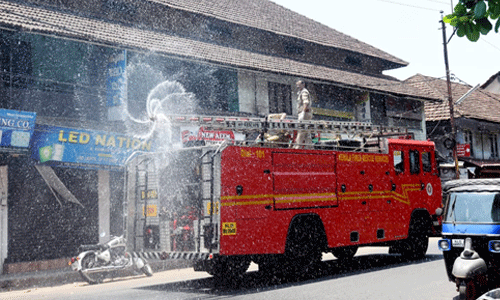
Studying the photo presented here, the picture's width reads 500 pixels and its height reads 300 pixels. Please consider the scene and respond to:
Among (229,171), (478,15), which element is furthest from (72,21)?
(478,15)

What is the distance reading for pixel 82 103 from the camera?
54.3 feet

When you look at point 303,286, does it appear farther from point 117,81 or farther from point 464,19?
point 117,81

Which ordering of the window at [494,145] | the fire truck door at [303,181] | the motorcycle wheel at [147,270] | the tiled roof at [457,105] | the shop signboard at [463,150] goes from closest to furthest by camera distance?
the fire truck door at [303,181] → the motorcycle wheel at [147,270] → the shop signboard at [463,150] → the tiled roof at [457,105] → the window at [494,145]

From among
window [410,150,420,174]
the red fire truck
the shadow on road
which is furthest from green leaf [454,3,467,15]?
window [410,150,420,174]

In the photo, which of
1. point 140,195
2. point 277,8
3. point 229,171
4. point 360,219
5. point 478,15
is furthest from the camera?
point 277,8

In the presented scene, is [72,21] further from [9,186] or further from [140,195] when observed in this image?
[140,195]

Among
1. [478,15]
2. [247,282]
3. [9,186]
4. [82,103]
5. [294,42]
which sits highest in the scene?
[294,42]

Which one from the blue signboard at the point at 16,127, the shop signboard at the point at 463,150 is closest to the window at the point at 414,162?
the blue signboard at the point at 16,127

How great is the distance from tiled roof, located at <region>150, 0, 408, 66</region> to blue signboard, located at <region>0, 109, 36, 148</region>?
8694mm

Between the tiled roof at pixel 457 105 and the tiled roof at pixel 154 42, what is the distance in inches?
395

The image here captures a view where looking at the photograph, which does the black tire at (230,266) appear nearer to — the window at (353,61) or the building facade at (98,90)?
the building facade at (98,90)

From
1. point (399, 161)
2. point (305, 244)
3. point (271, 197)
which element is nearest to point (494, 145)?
point (399, 161)

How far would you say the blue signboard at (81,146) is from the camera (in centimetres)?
1438

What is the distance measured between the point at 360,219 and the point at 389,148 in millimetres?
2136
